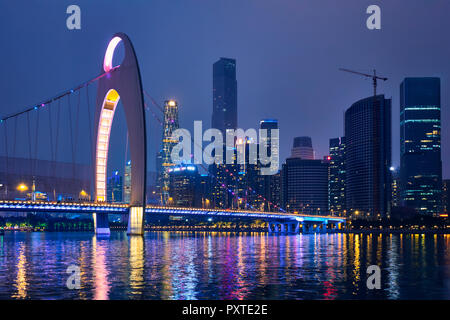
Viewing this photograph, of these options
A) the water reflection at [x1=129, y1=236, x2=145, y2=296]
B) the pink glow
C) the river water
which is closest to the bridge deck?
the pink glow

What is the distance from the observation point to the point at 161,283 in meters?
30.0

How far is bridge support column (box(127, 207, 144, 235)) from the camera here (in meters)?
87.4

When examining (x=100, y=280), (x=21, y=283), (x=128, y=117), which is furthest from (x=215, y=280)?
(x=128, y=117)

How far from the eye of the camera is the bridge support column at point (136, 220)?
287 feet

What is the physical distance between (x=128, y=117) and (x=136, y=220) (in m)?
16.9

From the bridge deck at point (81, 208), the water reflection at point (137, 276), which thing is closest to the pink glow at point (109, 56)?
the bridge deck at point (81, 208)

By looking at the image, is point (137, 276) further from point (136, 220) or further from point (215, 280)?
point (136, 220)

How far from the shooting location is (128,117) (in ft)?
284

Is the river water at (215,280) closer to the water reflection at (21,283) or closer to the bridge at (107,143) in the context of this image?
the water reflection at (21,283)

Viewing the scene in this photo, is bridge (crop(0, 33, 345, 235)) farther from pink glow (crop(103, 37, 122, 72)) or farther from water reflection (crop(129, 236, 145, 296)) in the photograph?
water reflection (crop(129, 236, 145, 296))

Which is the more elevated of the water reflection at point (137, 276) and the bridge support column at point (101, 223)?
the water reflection at point (137, 276)
